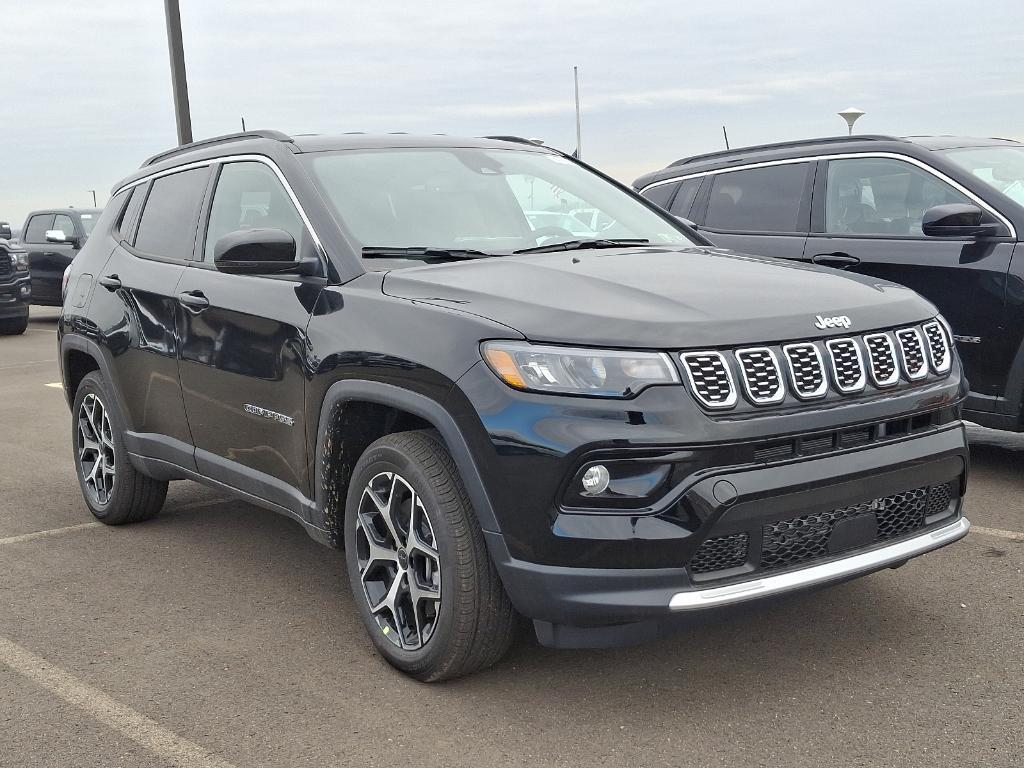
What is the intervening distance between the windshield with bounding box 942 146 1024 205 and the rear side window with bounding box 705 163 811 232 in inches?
36.1

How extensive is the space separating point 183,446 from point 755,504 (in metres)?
2.68

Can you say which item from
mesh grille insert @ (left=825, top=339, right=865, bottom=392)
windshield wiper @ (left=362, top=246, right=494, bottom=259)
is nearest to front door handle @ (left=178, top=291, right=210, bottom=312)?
windshield wiper @ (left=362, top=246, right=494, bottom=259)

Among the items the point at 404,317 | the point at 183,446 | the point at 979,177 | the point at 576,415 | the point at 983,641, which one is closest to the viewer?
the point at 576,415

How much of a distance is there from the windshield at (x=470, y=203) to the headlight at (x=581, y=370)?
1.00 m

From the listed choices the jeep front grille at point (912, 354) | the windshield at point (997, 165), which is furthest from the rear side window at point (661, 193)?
the jeep front grille at point (912, 354)

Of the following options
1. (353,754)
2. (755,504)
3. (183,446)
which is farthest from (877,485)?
(183,446)

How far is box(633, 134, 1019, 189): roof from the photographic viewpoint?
6.51 metres

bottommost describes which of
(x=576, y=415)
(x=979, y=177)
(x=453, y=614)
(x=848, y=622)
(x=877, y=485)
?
(x=848, y=622)

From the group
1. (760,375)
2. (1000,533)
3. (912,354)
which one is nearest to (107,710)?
(760,375)

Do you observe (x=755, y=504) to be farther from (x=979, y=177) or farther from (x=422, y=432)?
(x=979, y=177)

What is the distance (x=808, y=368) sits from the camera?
3.25 m

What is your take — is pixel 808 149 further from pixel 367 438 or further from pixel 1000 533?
pixel 367 438

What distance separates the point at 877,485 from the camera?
334cm

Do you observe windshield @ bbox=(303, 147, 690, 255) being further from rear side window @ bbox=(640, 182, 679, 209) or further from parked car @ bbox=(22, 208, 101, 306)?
parked car @ bbox=(22, 208, 101, 306)
